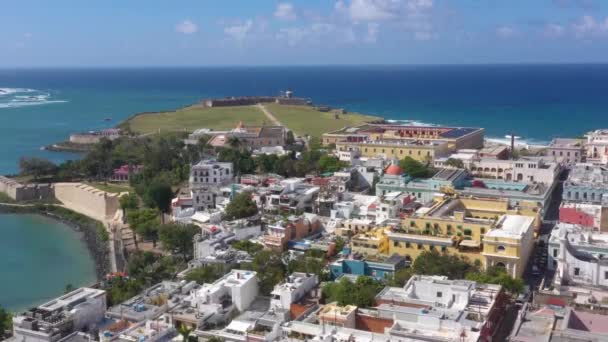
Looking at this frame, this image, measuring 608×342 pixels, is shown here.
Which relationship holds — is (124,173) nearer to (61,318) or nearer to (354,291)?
(61,318)

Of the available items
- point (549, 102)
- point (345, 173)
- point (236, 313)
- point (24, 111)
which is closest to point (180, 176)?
point (345, 173)

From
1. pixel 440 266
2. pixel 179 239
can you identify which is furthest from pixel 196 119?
pixel 440 266

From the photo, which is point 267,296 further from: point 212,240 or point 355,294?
point 212,240

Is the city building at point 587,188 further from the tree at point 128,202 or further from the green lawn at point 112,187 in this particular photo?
the green lawn at point 112,187

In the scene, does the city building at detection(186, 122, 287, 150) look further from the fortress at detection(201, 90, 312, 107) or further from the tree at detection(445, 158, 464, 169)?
the fortress at detection(201, 90, 312, 107)

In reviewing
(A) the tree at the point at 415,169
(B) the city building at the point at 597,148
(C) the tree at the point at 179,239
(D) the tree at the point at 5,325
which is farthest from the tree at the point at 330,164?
(D) the tree at the point at 5,325
